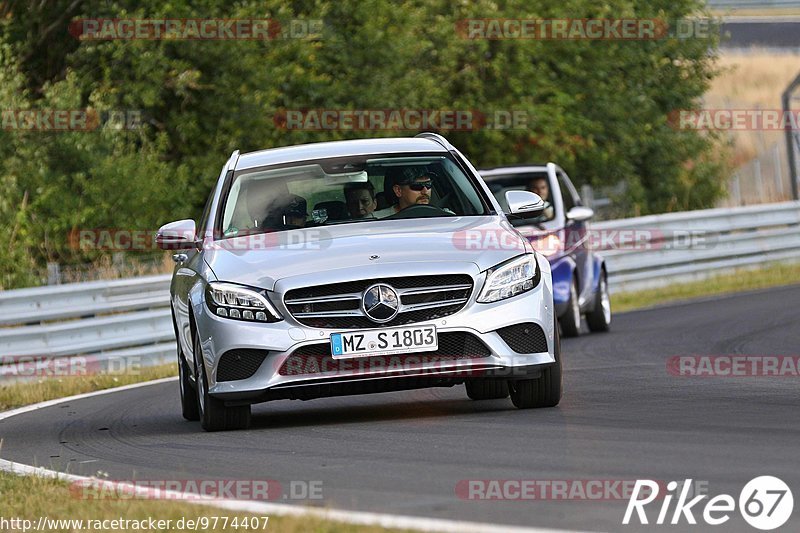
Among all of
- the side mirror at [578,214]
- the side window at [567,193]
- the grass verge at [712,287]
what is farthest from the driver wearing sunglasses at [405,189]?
the grass verge at [712,287]

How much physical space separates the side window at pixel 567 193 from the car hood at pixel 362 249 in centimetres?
745

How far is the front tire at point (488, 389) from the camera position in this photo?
1073 cm

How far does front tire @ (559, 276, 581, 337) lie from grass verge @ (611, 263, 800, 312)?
516 cm

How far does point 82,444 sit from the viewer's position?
10.2m

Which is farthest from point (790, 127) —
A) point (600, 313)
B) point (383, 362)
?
point (383, 362)

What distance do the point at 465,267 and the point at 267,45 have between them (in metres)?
20.5

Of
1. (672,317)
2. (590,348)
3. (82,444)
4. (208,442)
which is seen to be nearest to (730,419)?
(208,442)

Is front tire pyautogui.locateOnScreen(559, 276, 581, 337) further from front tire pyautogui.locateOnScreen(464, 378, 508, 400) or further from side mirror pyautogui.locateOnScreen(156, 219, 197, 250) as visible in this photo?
side mirror pyautogui.locateOnScreen(156, 219, 197, 250)

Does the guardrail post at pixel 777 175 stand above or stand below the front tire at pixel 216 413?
below

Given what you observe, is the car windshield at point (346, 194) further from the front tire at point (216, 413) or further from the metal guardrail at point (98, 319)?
the metal guardrail at point (98, 319)

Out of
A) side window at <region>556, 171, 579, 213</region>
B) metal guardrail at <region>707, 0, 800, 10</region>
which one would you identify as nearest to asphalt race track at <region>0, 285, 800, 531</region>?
side window at <region>556, 171, 579, 213</region>

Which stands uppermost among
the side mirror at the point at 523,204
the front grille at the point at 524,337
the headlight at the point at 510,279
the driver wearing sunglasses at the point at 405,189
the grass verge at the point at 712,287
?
the driver wearing sunglasses at the point at 405,189

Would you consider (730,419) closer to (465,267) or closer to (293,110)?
(465,267)

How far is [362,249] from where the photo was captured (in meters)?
9.51
